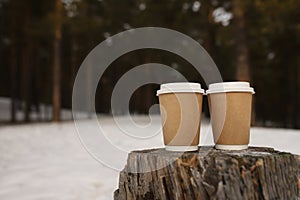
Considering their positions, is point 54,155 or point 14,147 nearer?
point 54,155

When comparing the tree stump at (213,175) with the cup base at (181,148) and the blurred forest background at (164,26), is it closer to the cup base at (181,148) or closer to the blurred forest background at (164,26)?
the cup base at (181,148)

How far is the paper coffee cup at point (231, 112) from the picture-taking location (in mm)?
1692

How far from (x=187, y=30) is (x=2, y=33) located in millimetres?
9523

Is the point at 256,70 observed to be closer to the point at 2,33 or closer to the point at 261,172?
the point at 2,33

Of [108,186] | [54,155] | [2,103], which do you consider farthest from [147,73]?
[2,103]

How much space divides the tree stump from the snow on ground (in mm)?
369

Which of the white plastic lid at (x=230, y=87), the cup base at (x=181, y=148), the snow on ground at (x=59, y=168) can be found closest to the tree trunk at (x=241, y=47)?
the snow on ground at (x=59, y=168)

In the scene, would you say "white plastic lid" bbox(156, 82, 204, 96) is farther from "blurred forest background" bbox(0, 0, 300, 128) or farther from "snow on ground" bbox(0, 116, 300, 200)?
"blurred forest background" bbox(0, 0, 300, 128)

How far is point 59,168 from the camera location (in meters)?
4.19

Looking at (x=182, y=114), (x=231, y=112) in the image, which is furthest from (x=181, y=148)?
(x=231, y=112)

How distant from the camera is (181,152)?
67.6 inches

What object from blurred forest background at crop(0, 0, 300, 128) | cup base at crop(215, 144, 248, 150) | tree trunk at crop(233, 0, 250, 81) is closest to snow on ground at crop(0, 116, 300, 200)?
cup base at crop(215, 144, 248, 150)

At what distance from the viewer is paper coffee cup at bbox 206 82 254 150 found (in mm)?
1692

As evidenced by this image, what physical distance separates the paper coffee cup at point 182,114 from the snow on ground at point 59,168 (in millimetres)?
477
